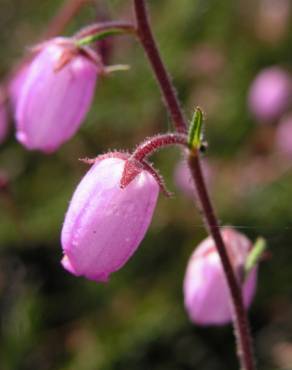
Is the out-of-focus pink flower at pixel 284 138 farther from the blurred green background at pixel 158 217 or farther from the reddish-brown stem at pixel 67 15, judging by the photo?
the reddish-brown stem at pixel 67 15

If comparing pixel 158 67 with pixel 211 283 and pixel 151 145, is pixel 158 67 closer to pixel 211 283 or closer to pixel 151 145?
pixel 151 145

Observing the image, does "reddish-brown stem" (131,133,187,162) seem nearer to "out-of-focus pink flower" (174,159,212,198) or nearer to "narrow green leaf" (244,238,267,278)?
"narrow green leaf" (244,238,267,278)

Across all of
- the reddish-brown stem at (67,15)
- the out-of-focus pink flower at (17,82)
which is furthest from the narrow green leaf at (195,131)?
the out-of-focus pink flower at (17,82)

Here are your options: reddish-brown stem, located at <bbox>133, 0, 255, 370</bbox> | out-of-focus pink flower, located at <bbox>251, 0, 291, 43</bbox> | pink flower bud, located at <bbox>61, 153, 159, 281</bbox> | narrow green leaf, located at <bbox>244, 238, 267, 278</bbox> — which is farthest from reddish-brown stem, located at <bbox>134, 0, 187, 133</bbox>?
out-of-focus pink flower, located at <bbox>251, 0, 291, 43</bbox>

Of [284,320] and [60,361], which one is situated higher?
[60,361]

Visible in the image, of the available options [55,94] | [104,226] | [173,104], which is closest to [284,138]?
[55,94]

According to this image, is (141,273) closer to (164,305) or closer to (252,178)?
(164,305)

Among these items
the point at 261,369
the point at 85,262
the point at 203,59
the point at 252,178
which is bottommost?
the point at 261,369

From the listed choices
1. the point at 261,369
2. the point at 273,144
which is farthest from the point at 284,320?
the point at 273,144

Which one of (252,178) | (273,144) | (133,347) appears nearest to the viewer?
(133,347)

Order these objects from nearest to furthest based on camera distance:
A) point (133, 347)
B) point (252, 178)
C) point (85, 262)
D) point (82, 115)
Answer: point (85, 262), point (82, 115), point (133, 347), point (252, 178)
